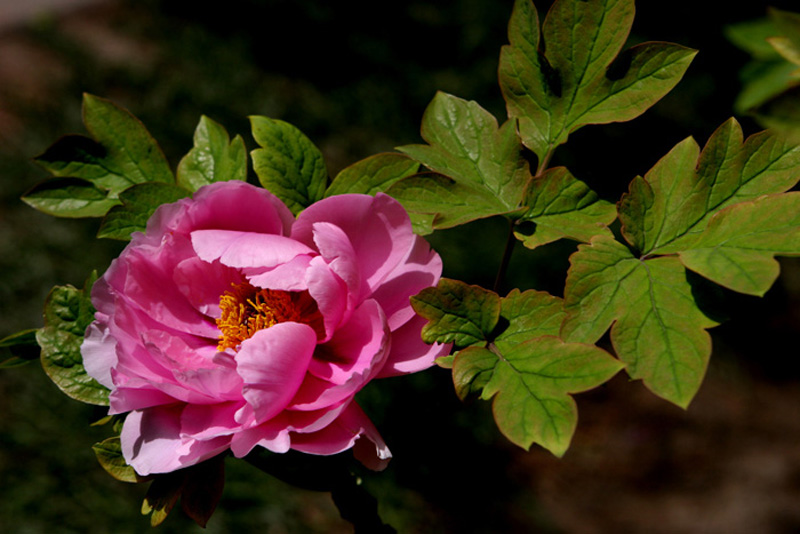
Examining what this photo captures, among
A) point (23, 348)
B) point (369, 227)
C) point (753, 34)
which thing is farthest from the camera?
point (753, 34)

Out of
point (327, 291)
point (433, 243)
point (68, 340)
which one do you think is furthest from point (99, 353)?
point (433, 243)

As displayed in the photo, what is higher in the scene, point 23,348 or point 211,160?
point 211,160

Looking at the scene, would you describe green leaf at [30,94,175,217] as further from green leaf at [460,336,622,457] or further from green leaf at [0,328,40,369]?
green leaf at [460,336,622,457]

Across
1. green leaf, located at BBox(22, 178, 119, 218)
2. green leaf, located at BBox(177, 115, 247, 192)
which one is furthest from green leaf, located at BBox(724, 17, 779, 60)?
green leaf, located at BBox(22, 178, 119, 218)

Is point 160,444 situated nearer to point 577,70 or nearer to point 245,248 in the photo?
point 245,248

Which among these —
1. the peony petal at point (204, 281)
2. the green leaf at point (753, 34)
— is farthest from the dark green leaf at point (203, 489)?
the green leaf at point (753, 34)

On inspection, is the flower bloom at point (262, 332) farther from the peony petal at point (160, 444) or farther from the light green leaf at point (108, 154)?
the light green leaf at point (108, 154)
